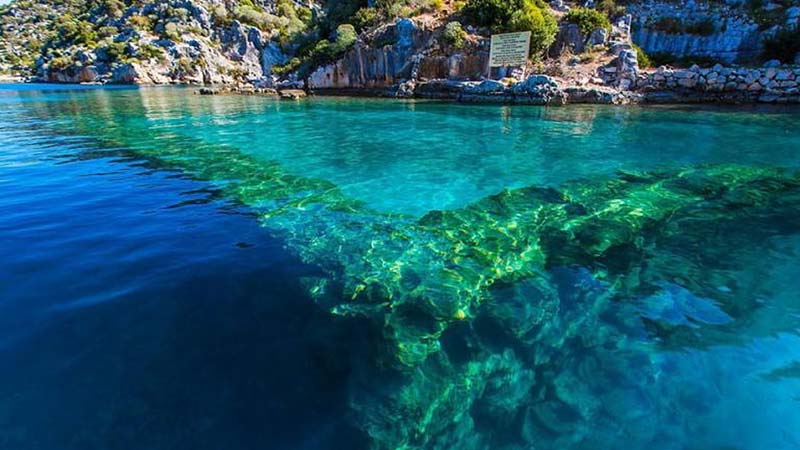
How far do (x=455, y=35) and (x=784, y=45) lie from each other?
924 inches

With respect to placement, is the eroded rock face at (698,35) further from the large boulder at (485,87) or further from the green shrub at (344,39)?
the green shrub at (344,39)

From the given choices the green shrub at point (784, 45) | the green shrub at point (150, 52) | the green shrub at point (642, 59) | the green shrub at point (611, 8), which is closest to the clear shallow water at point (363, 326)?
the green shrub at point (642, 59)

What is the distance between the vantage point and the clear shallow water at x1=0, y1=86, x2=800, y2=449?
9.77 ft

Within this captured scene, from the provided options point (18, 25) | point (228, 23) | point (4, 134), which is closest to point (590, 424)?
point (4, 134)

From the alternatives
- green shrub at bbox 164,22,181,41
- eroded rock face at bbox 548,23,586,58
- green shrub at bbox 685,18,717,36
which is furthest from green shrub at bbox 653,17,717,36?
green shrub at bbox 164,22,181,41

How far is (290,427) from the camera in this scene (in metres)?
2.93

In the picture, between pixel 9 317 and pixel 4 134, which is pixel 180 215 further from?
pixel 4 134

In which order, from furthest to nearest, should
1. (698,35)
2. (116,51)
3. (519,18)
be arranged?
1. (116,51)
2. (519,18)
3. (698,35)

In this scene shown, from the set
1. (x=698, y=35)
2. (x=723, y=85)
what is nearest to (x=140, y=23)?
(x=698, y=35)

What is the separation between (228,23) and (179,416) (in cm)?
11009

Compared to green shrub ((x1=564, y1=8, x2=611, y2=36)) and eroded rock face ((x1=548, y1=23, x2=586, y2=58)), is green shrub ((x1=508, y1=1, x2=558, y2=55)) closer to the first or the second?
eroded rock face ((x1=548, y1=23, x2=586, y2=58))

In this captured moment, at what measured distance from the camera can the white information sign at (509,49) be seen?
29.0 metres

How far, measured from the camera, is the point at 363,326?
4.11 metres

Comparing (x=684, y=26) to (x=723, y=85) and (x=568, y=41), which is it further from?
(x=723, y=85)
